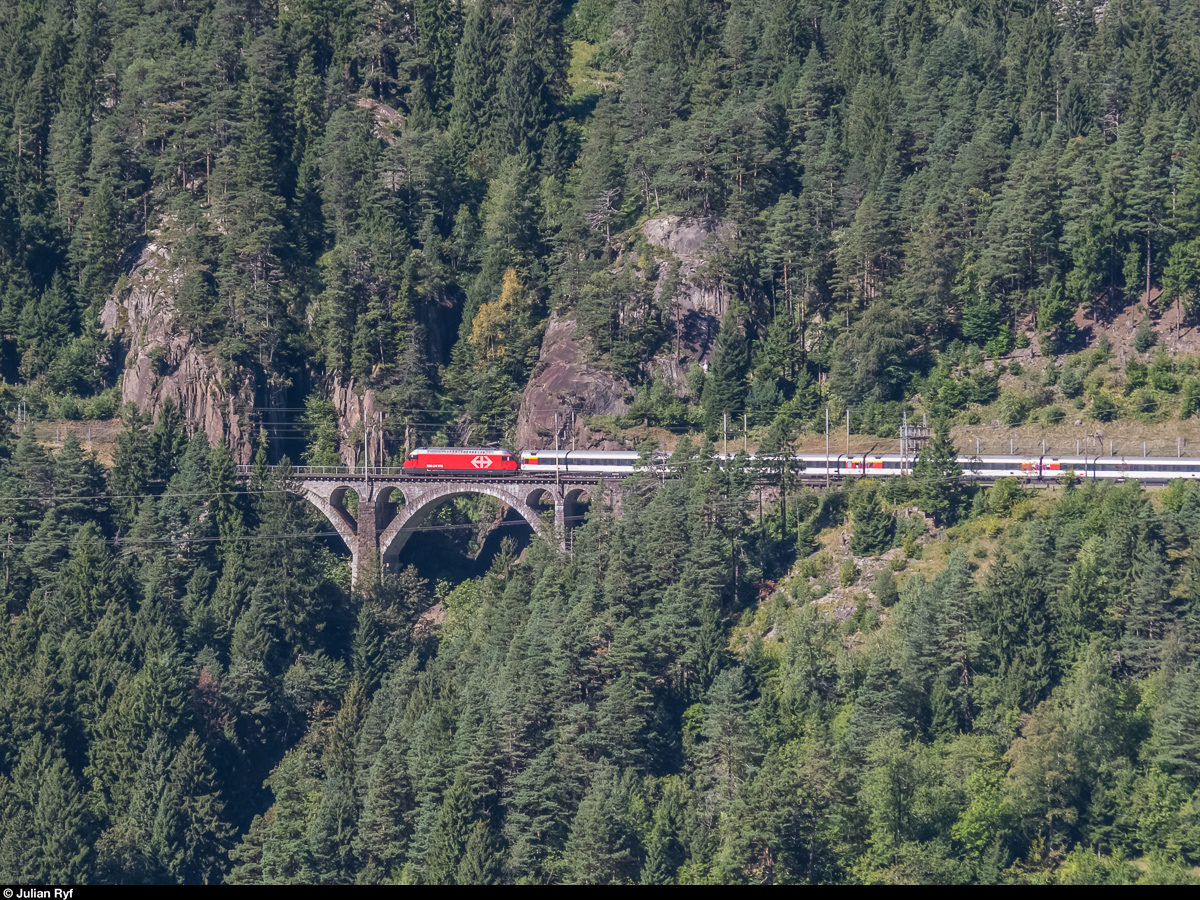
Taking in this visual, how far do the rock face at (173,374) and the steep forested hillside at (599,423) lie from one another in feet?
1.13

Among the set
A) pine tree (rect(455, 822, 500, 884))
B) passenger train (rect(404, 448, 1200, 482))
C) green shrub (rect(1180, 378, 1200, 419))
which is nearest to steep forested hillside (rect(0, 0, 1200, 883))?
Answer: pine tree (rect(455, 822, 500, 884))

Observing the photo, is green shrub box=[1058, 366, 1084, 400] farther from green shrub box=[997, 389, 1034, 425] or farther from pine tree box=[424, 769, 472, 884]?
pine tree box=[424, 769, 472, 884]

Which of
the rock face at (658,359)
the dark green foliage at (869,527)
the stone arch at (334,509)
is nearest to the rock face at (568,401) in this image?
the rock face at (658,359)

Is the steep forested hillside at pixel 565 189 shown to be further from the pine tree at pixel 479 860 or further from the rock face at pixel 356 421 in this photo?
the pine tree at pixel 479 860

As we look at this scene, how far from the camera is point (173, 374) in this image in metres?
121

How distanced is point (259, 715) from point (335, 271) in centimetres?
3448

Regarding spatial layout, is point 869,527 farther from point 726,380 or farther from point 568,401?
Answer: point 568,401

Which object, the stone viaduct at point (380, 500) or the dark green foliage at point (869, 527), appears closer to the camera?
the dark green foliage at point (869, 527)

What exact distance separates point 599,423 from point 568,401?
2.76 m

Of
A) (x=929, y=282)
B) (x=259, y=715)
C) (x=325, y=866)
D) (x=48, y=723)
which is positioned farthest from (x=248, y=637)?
(x=929, y=282)

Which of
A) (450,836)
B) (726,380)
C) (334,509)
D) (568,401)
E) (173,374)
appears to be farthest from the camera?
(173,374)

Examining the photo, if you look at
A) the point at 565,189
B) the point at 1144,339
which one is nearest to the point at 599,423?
the point at 565,189

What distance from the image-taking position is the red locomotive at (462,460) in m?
112

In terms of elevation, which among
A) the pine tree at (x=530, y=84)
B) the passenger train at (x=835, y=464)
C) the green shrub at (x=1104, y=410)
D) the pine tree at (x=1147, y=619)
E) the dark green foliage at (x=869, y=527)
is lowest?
the pine tree at (x=1147, y=619)
